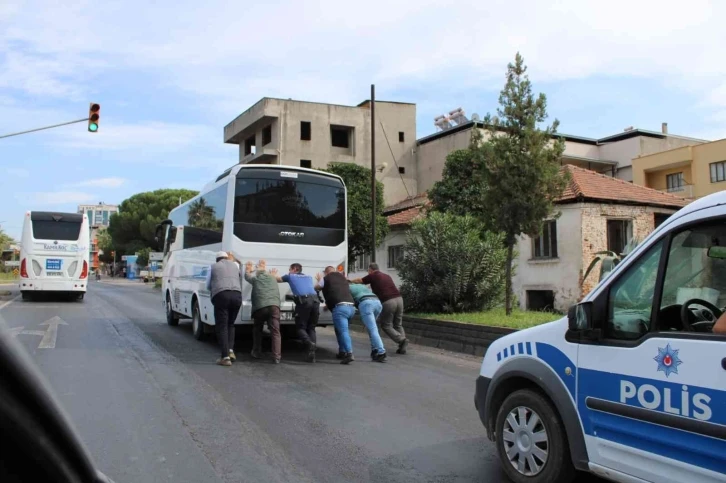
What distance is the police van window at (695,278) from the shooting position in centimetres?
354

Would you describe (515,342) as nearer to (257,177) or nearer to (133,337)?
(257,177)

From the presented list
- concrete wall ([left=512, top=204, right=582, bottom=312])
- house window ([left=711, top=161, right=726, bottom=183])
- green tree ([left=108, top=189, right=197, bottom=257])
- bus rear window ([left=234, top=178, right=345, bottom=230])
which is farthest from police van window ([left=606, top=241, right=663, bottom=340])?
green tree ([left=108, top=189, right=197, bottom=257])

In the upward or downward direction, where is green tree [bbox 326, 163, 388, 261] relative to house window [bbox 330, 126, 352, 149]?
downward

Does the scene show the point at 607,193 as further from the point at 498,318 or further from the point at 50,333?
the point at 50,333

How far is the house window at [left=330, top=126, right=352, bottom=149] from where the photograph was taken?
143 feet

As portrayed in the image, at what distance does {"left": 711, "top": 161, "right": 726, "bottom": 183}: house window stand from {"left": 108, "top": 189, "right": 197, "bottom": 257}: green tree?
174 feet

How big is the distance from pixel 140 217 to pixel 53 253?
52.5 metres

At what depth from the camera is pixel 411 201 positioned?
1428 inches

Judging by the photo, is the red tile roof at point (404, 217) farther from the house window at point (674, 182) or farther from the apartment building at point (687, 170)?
the house window at point (674, 182)

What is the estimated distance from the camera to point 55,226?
2339cm

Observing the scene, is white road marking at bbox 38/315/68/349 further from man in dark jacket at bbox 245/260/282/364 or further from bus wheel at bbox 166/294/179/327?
man in dark jacket at bbox 245/260/282/364

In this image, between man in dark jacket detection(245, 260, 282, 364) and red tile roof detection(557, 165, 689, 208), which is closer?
man in dark jacket detection(245, 260, 282, 364)

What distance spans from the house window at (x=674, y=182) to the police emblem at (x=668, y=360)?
140ft

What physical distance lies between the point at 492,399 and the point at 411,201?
32.0m
